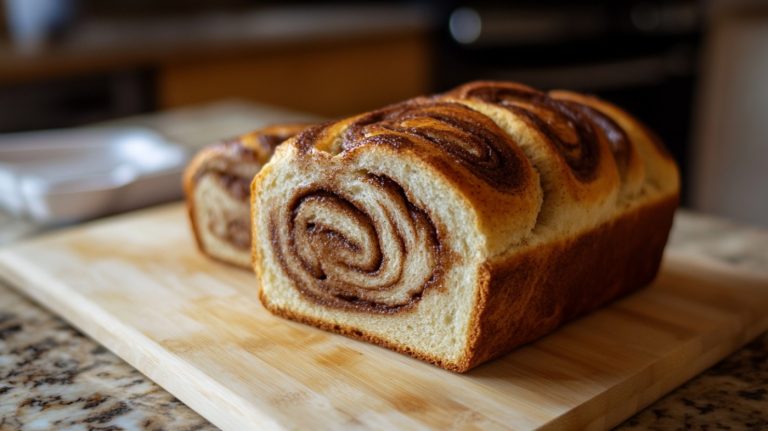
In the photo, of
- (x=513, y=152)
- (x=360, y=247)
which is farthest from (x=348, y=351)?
(x=513, y=152)

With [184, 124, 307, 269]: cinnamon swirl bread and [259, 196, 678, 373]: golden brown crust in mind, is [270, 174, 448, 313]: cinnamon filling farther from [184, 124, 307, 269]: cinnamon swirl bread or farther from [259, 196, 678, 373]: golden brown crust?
[184, 124, 307, 269]: cinnamon swirl bread

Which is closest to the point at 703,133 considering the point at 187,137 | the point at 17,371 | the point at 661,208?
the point at 187,137

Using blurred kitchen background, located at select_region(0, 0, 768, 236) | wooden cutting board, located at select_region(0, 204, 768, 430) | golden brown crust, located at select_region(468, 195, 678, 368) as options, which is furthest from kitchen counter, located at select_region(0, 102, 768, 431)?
blurred kitchen background, located at select_region(0, 0, 768, 236)

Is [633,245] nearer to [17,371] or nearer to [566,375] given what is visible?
[566,375]

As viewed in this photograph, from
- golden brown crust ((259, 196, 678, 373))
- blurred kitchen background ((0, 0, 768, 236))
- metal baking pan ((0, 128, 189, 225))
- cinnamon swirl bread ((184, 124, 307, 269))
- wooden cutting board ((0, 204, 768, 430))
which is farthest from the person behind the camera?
blurred kitchen background ((0, 0, 768, 236))

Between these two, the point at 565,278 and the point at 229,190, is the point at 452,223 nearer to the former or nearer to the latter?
the point at 565,278

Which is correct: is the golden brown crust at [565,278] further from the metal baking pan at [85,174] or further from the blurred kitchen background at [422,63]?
the blurred kitchen background at [422,63]

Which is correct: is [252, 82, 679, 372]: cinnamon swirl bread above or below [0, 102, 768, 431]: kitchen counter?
above
